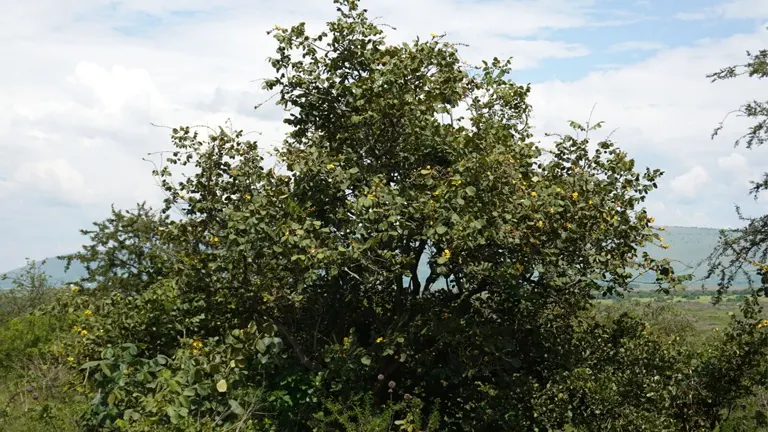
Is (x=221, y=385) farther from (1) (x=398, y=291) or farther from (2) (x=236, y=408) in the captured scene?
(1) (x=398, y=291)

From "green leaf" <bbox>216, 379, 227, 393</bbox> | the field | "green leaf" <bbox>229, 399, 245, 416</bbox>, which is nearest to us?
"green leaf" <bbox>216, 379, 227, 393</bbox>

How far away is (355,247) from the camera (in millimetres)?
8227

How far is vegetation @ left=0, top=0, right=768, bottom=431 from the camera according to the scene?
8.32 m

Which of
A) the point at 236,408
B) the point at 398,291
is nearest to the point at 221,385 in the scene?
the point at 236,408

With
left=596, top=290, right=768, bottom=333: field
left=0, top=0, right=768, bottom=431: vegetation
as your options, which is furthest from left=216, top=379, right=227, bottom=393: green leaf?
left=596, top=290, right=768, bottom=333: field

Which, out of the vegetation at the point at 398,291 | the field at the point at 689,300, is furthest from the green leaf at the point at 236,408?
the field at the point at 689,300

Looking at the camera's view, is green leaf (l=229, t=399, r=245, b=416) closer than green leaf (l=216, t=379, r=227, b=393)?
No

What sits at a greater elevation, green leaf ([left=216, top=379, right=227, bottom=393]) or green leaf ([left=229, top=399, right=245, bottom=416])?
green leaf ([left=216, top=379, right=227, bottom=393])

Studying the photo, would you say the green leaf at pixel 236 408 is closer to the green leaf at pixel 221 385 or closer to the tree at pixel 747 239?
the green leaf at pixel 221 385

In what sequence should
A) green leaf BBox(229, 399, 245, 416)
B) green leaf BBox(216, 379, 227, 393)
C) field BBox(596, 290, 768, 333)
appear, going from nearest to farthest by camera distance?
green leaf BBox(216, 379, 227, 393) → green leaf BBox(229, 399, 245, 416) → field BBox(596, 290, 768, 333)

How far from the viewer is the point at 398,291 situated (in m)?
9.96

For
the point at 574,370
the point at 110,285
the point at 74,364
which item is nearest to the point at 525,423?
the point at 574,370

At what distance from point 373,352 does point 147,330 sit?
389 cm

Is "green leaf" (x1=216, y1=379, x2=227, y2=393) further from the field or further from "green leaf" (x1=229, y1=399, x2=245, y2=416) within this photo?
A: the field
